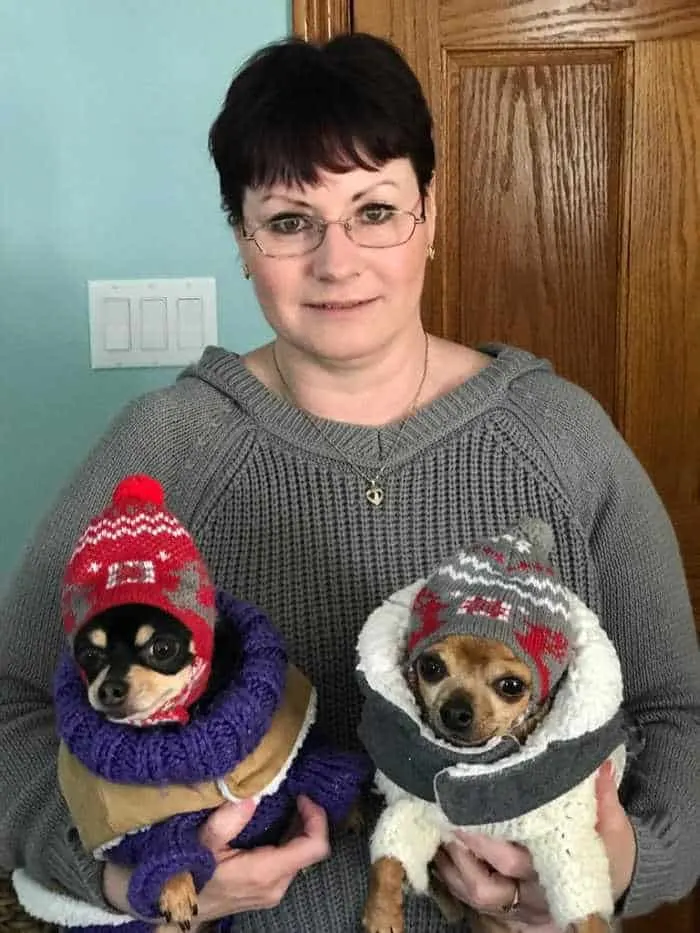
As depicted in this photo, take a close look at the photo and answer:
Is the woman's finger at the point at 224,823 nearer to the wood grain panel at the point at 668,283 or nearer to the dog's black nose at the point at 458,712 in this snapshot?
the dog's black nose at the point at 458,712

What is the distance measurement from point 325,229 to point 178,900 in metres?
0.64

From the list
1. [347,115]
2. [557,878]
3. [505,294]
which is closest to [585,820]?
[557,878]

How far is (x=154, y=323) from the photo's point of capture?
4.96ft

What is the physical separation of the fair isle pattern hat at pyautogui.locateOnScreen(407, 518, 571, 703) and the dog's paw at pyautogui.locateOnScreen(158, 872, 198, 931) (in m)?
0.27

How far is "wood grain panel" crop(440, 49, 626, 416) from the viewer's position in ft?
4.99

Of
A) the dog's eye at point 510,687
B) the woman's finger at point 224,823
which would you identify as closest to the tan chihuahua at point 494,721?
the dog's eye at point 510,687

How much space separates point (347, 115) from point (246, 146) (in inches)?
4.3

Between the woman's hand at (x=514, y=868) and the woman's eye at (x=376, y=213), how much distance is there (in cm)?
57

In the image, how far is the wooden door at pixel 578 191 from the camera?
1506mm

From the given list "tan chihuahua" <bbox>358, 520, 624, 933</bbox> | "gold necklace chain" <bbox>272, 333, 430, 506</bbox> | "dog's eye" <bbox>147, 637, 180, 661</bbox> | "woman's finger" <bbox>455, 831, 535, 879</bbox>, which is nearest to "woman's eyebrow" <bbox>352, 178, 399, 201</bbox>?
"gold necklace chain" <bbox>272, 333, 430, 506</bbox>

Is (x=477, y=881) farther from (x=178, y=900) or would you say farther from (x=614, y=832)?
(x=178, y=900)

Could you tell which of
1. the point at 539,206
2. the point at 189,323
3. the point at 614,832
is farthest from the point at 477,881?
the point at 539,206

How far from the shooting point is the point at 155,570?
2.48 feet

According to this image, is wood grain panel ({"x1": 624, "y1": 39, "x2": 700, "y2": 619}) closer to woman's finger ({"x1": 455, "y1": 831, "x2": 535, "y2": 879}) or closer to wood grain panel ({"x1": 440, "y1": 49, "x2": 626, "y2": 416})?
Answer: wood grain panel ({"x1": 440, "y1": 49, "x2": 626, "y2": 416})
